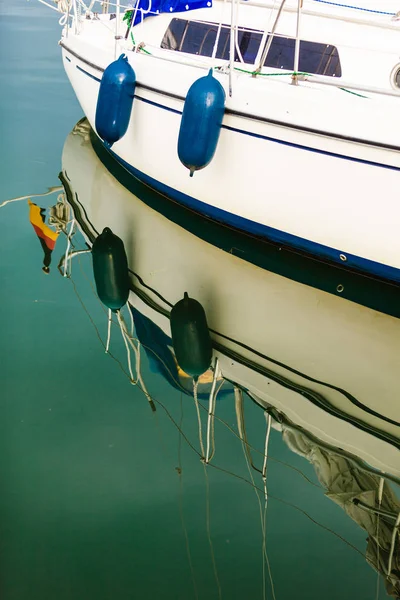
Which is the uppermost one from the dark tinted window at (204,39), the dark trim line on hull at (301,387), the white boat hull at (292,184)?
the dark tinted window at (204,39)

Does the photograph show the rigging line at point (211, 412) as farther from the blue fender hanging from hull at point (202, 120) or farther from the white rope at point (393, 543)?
the blue fender hanging from hull at point (202, 120)

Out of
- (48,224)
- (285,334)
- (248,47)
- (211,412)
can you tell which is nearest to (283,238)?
(285,334)

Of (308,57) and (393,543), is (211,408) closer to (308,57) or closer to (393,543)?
(393,543)

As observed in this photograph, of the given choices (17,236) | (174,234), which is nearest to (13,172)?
(17,236)

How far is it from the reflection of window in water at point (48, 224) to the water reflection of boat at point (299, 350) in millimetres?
174

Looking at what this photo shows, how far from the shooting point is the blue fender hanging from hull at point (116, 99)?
Result: 533cm

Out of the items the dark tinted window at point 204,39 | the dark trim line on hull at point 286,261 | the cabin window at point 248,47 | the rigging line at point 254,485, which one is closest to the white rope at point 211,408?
the rigging line at point 254,485

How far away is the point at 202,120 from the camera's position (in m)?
4.53

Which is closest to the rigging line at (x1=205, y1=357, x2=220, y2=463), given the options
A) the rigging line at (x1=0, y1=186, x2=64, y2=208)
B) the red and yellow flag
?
the red and yellow flag

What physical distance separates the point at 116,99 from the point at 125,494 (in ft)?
10.6

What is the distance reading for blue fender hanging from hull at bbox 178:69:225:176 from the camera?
451 centimetres

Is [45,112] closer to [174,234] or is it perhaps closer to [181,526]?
[174,234]

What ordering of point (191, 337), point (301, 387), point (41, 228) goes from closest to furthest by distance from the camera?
point (301, 387)
point (191, 337)
point (41, 228)

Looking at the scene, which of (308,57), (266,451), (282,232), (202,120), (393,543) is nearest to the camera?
(393,543)
